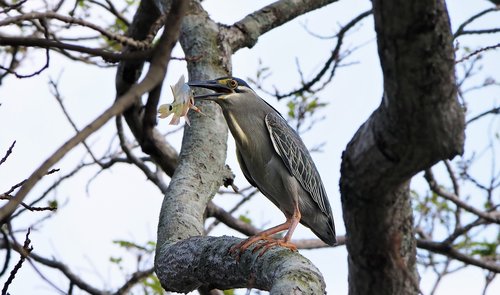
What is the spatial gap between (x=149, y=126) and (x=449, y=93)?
4245 mm

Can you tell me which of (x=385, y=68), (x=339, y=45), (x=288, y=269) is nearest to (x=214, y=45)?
(x=339, y=45)

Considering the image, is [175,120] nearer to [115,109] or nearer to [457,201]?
[115,109]

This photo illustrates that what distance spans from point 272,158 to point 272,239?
46.0 inches

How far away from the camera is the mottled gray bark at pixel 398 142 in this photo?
2.19 meters

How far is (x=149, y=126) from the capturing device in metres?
6.28

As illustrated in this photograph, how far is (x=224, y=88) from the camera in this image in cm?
542

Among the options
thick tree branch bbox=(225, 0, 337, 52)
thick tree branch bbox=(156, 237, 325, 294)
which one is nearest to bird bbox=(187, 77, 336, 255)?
thick tree branch bbox=(225, 0, 337, 52)

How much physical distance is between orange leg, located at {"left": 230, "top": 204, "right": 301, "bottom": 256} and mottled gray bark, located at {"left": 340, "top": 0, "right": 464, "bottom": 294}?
4.06 feet

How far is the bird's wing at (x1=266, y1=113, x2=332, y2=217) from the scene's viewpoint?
214 inches

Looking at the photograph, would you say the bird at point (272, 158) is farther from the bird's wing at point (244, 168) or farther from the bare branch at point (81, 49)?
the bare branch at point (81, 49)

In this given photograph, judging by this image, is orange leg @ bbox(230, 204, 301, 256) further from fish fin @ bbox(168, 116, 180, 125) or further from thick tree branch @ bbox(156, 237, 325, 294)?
fish fin @ bbox(168, 116, 180, 125)

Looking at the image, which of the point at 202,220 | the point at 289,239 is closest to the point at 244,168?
the point at 289,239

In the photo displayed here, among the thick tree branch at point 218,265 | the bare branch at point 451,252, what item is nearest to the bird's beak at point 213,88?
the thick tree branch at point 218,265

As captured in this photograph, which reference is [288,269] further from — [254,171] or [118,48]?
[118,48]
